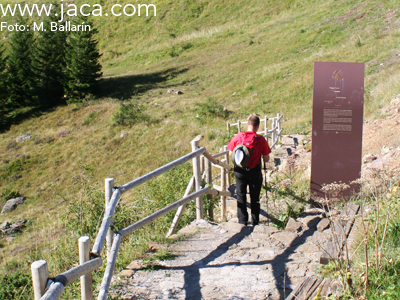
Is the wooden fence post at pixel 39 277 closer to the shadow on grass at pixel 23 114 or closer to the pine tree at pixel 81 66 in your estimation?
the pine tree at pixel 81 66

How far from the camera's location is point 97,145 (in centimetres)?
2352

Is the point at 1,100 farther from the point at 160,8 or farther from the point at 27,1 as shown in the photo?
the point at 27,1

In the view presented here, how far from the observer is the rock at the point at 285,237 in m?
4.49

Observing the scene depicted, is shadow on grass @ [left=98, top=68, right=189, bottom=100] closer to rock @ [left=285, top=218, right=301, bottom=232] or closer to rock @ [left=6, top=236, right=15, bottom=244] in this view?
rock @ [left=6, top=236, right=15, bottom=244]

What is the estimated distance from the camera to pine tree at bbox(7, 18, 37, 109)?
105 feet

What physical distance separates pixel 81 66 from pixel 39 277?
102 ft

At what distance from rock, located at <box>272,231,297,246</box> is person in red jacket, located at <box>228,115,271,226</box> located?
65 cm

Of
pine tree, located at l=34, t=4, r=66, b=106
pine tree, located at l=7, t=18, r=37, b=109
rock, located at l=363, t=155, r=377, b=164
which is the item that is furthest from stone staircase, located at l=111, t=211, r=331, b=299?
pine tree, located at l=7, t=18, r=37, b=109

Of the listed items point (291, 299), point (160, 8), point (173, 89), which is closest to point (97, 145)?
point (173, 89)

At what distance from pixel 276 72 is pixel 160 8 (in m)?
29.0

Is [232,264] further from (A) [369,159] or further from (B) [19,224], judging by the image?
(B) [19,224]

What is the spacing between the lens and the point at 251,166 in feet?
16.6

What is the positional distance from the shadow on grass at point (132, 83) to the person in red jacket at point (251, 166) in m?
26.4
